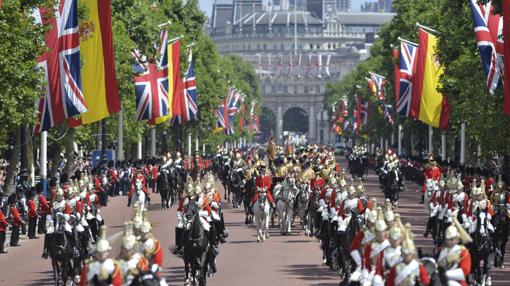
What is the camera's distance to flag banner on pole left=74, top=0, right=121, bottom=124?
1834 inches

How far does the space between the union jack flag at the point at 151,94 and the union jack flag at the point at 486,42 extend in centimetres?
2634

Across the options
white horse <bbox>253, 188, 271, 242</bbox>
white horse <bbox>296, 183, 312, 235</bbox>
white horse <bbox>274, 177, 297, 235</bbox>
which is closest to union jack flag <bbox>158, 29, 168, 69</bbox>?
white horse <bbox>296, 183, 312, 235</bbox>

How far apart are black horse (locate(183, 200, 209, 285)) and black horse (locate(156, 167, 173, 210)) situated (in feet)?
97.0

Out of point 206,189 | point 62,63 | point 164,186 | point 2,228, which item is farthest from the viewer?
point 164,186

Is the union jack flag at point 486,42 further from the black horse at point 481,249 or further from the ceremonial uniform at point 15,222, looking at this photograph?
the black horse at point 481,249

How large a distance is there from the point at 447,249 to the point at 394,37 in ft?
264

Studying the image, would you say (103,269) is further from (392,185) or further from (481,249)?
(392,185)

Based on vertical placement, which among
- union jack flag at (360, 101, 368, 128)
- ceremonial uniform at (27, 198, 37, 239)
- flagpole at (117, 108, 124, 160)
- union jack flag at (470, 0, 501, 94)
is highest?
union jack flag at (470, 0, 501, 94)

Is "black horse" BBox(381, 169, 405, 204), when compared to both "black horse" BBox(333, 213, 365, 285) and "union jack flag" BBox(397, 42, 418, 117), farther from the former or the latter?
"black horse" BBox(333, 213, 365, 285)

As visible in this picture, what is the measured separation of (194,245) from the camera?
3088 cm

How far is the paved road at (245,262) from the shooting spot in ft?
109

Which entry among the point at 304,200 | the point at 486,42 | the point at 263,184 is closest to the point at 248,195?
the point at 304,200

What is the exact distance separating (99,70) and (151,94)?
25.3 meters


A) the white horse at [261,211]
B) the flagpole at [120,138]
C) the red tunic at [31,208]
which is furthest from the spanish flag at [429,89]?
the red tunic at [31,208]
